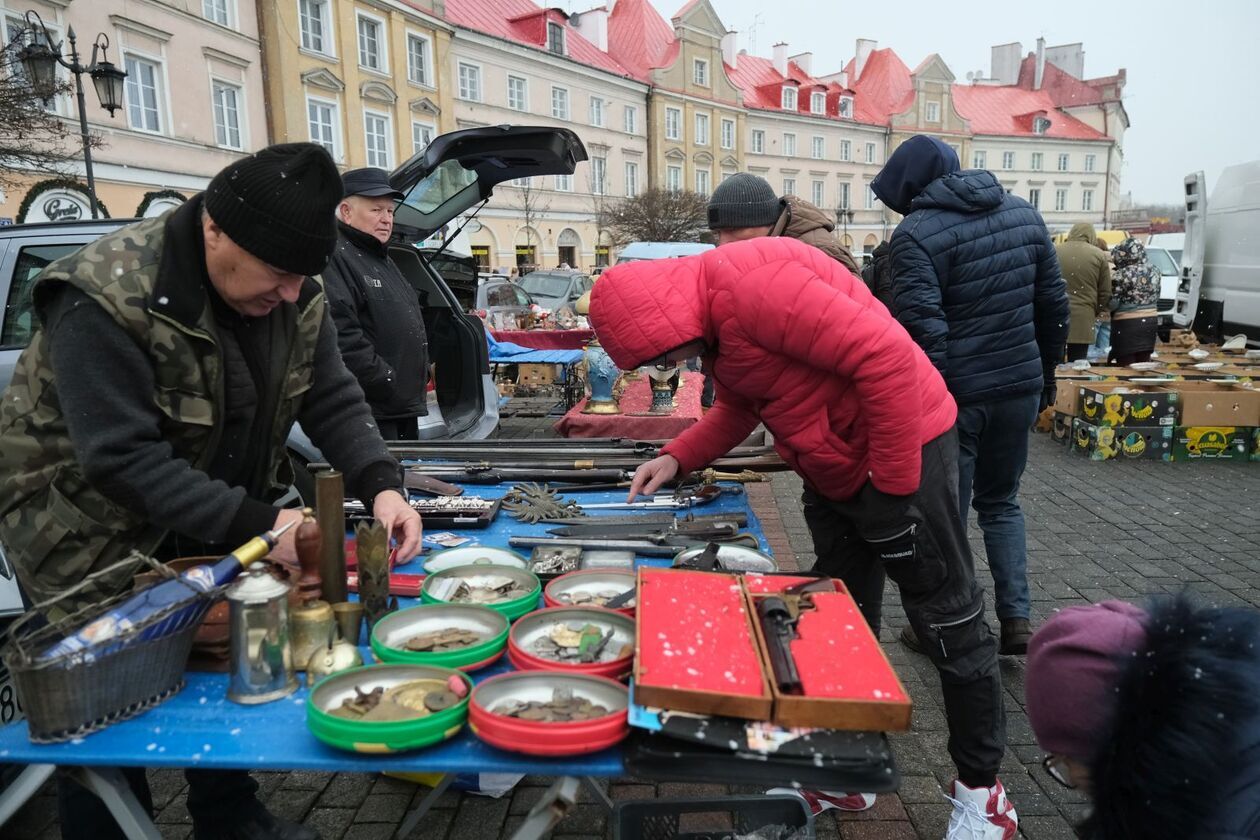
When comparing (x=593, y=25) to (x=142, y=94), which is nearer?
(x=142, y=94)

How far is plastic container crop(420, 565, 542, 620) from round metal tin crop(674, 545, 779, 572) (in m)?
0.39

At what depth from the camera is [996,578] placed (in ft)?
10.6

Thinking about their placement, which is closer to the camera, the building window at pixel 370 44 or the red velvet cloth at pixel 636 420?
the red velvet cloth at pixel 636 420

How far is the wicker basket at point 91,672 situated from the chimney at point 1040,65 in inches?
2322

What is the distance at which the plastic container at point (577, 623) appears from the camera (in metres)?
1.46

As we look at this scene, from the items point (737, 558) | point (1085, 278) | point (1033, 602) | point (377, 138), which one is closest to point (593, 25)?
point (377, 138)

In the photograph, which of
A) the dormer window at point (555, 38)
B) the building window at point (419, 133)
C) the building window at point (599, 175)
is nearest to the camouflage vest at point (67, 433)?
the building window at point (419, 133)

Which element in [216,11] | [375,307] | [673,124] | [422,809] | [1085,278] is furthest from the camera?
[673,124]

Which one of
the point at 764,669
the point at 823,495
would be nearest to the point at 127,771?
the point at 764,669

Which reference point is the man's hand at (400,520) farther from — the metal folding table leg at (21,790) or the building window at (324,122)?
the building window at (324,122)

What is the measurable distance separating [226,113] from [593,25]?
65.2ft

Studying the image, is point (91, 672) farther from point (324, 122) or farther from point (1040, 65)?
point (1040, 65)

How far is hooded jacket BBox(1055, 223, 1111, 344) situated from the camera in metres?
7.29

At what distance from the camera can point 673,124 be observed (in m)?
35.5
